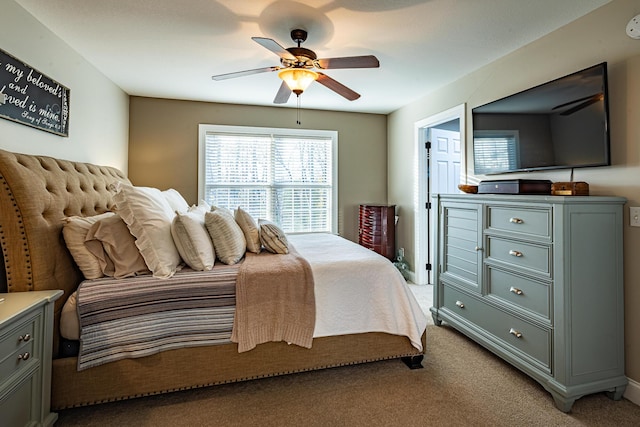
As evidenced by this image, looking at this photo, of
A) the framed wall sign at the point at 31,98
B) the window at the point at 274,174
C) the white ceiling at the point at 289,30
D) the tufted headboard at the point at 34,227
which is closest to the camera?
the tufted headboard at the point at 34,227

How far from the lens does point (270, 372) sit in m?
1.98

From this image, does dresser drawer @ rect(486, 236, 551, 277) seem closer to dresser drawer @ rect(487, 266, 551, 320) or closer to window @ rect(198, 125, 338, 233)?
dresser drawer @ rect(487, 266, 551, 320)

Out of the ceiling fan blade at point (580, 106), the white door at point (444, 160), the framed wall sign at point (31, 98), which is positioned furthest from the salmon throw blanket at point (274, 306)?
the white door at point (444, 160)

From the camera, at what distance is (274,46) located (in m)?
1.99

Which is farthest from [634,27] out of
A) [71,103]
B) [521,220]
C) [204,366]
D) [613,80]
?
[71,103]

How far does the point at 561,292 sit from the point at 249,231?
6.89ft

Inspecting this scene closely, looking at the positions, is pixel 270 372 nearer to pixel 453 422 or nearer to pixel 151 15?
pixel 453 422

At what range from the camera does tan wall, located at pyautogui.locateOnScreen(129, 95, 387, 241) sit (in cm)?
405

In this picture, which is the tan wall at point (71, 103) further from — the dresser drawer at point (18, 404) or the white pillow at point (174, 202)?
the dresser drawer at point (18, 404)

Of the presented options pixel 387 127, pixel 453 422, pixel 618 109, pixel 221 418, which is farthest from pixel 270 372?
pixel 387 127

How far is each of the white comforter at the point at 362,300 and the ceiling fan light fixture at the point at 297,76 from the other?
129 cm

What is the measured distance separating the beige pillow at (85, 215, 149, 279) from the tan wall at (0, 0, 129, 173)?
2.81 feet

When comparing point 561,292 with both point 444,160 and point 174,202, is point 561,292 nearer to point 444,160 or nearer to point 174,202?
point 444,160

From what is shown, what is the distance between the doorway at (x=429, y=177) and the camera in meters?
4.21
